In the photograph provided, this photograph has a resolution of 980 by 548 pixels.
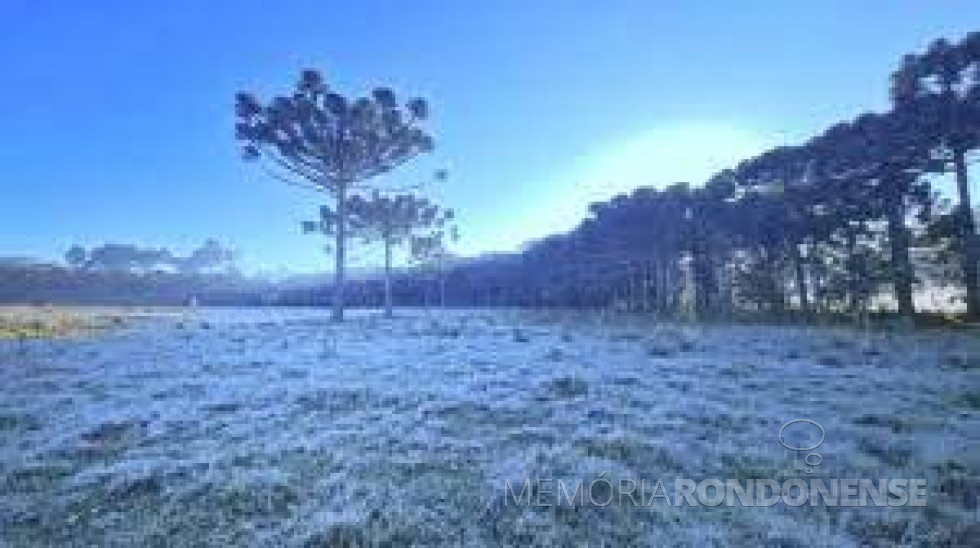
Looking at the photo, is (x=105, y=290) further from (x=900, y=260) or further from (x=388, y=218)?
(x=900, y=260)

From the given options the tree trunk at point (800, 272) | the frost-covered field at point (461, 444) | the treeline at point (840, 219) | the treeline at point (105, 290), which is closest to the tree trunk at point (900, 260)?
the treeline at point (840, 219)

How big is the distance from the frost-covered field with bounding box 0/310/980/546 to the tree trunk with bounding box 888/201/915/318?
679 inches

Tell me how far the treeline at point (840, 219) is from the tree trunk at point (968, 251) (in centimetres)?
6

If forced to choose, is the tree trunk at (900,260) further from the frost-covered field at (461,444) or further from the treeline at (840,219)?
the frost-covered field at (461,444)

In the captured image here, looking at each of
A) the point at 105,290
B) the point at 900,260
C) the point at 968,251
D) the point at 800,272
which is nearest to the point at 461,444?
the point at 968,251

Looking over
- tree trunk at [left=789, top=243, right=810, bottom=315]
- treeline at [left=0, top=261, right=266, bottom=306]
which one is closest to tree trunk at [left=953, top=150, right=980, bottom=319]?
tree trunk at [left=789, top=243, right=810, bottom=315]

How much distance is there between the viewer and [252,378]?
Answer: 17531 mm

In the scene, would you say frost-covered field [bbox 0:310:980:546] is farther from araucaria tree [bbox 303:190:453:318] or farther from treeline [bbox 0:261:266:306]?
treeline [bbox 0:261:266:306]

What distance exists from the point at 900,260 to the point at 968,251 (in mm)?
3395

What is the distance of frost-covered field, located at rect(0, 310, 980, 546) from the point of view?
23.7ft

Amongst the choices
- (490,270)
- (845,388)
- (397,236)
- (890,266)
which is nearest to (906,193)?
(890,266)

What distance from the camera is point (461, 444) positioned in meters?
10.0

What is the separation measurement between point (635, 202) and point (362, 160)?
24327mm

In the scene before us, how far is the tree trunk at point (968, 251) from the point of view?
32.7 meters
